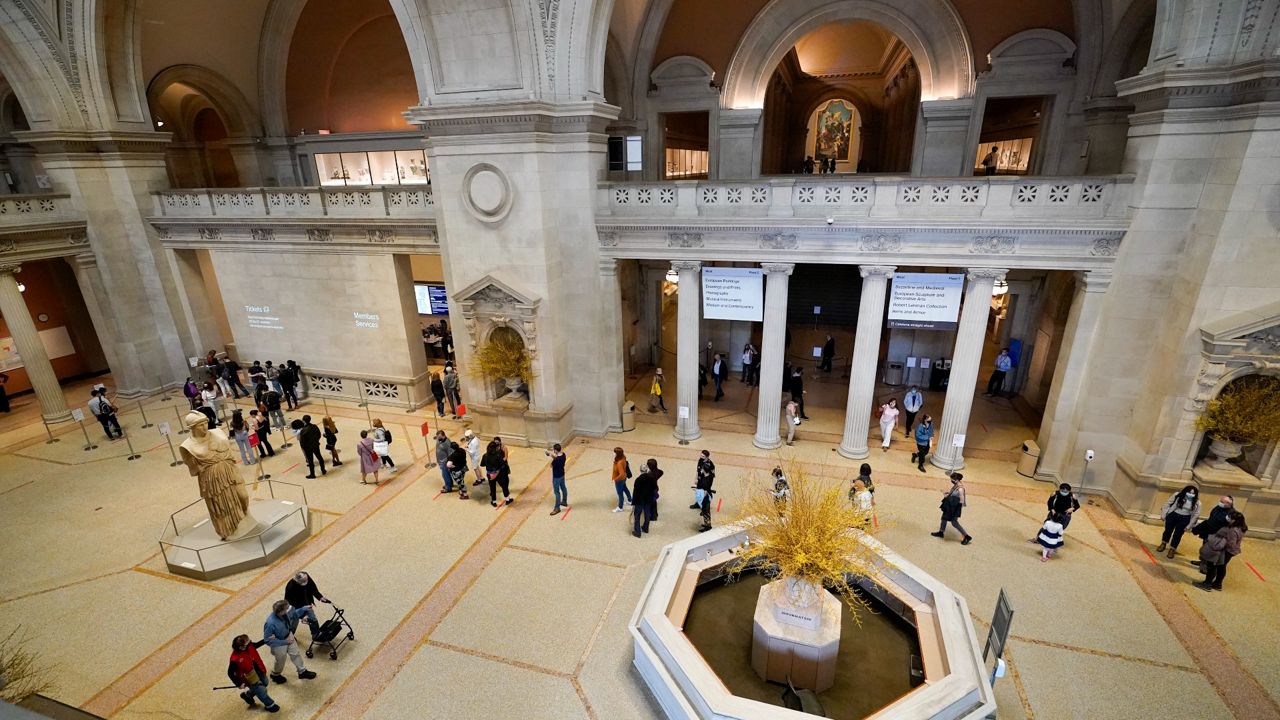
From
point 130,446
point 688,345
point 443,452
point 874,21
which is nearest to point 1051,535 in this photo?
point 688,345

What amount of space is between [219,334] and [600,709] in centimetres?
1793

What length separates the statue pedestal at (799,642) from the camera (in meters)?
6.41

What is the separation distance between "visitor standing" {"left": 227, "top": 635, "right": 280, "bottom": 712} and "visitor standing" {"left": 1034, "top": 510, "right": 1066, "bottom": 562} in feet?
36.0

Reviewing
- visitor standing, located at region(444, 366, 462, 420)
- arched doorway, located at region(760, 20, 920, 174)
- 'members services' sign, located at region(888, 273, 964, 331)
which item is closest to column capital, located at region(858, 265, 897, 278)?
'members services' sign, located at region(888, 273, 964, 331)

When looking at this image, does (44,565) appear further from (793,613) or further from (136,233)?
(793,613)

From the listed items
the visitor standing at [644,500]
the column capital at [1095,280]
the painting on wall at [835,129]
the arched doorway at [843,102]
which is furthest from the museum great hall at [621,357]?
the painting on wall at [835,129]

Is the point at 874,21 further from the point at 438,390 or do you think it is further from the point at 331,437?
the point at 331,437

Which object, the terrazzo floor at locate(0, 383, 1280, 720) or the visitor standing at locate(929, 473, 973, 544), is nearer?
the terrazzo floor at locate(0, 383, 1280, 720)

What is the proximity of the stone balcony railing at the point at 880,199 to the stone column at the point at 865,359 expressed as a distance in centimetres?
128

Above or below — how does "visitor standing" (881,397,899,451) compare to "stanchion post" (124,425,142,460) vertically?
above

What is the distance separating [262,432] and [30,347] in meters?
7.51

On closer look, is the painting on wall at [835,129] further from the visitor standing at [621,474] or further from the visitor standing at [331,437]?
the visitor standing at [331,437]

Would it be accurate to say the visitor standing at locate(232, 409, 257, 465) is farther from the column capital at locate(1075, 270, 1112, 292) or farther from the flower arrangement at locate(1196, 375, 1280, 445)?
the flower arrangement at locate(1196, 375, 1280, 445)

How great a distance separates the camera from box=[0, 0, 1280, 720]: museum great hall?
290 inches
